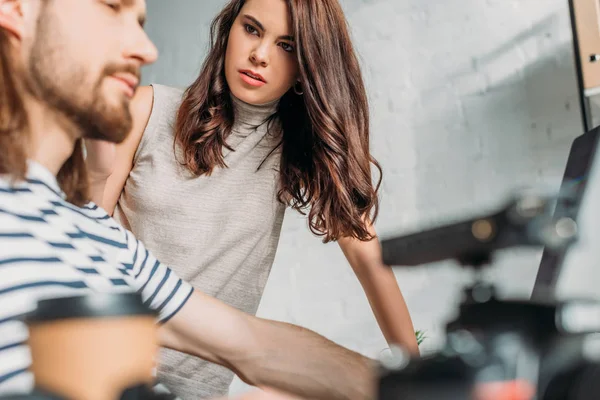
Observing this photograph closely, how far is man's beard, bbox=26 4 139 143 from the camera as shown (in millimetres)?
530

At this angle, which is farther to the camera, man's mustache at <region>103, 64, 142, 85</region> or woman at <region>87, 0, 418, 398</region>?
woman at <region>87, 0, 418, 398</region>

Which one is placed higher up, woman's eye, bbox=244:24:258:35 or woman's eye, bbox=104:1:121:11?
woman's eye, bbox=104:1:121:11

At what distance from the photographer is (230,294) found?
116 centimetres

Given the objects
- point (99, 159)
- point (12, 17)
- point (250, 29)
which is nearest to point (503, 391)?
point (12, 17)

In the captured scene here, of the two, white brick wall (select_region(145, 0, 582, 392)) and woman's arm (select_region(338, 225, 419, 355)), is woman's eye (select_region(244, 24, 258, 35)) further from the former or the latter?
white brick wall (select_region(145, 0, 582, 392))

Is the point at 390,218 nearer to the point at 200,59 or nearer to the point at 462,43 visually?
the point at 462,43

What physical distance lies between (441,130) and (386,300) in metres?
1.03

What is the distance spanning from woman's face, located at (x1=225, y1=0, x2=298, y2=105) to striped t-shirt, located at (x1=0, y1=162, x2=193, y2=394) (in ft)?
1.72

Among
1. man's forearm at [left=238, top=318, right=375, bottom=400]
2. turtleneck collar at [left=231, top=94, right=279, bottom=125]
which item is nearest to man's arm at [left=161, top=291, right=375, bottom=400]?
man's forearm at [left=238, top=318, right=375, bottom=400]

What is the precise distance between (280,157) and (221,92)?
0.57 ft

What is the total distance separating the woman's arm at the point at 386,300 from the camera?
1.04 metres

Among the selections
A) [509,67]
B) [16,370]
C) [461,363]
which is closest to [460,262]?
[461,363]

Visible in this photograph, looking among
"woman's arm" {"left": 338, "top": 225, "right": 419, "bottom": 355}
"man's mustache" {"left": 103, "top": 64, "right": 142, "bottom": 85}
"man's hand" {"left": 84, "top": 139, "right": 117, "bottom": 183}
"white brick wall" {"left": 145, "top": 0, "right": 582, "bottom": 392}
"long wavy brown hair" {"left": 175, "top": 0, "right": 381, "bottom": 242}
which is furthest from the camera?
"white brick wall" {"left": 145, "top": 0, "right": 582, "bottom": 392}

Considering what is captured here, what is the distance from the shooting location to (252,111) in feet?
3.94
